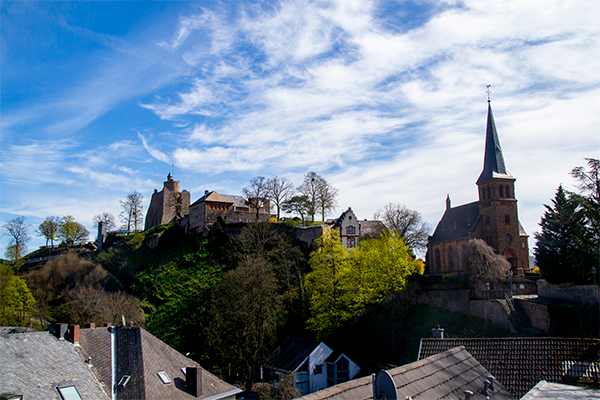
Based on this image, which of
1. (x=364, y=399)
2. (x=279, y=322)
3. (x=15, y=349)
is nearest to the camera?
(x=364, y=399)

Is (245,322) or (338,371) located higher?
(245,322)

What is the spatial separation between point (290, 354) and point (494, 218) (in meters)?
22.1

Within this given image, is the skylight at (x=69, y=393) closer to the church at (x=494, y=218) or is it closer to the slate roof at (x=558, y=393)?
the slate roof at (x=558, y=393)

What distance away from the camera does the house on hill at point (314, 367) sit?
28.2 meters

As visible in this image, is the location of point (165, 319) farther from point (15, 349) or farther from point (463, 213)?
point (463, 213)

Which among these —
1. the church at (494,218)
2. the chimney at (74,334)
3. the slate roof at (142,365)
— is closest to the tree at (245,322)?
the slate roof at (142,365)

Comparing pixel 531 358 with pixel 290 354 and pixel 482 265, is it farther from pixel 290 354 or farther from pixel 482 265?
pixel 290 354

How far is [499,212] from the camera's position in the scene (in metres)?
38.7

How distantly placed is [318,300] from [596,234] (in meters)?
18.2

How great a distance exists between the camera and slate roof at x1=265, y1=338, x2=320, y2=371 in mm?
28797

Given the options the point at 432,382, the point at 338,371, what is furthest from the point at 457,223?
the point at 432,382

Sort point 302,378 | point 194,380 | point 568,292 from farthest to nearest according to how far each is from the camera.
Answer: point 302,378
point 568,292
point 194,380

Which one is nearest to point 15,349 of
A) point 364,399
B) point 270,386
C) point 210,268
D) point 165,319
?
point 270,386

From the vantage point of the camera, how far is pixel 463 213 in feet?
143
